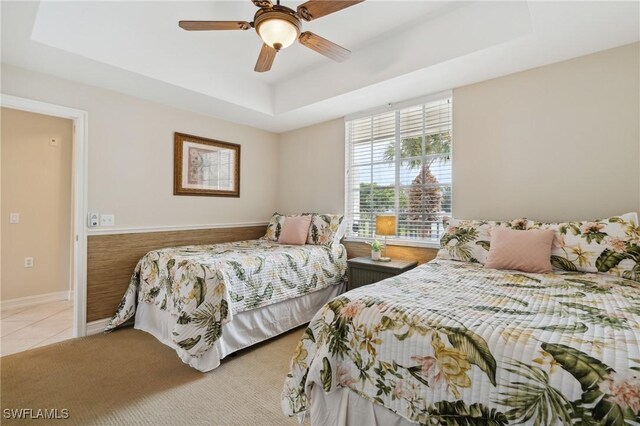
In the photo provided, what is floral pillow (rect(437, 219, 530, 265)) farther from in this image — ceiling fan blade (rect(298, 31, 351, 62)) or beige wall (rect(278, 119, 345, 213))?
ceiling fan blade (rect(298, 31, 351, 62))

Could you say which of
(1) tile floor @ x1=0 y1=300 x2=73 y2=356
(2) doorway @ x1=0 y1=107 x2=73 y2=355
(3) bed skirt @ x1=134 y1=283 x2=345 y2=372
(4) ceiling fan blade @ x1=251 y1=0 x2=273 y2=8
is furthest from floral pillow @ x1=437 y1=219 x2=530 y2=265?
(2) doorway @ x1=0 y1=107 x2=73 y2=355

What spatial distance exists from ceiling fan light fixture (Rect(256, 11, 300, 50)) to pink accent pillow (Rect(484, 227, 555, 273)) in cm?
202

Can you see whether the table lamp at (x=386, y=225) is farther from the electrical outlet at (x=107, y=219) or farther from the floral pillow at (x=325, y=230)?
the electrical outlet at (x=107, y=219)

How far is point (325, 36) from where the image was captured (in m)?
2.70

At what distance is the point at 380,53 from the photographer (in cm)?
278

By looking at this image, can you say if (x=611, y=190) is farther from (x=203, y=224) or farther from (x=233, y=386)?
(x=203, y=224)

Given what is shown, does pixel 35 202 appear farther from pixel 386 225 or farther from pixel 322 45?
pixel 386 225

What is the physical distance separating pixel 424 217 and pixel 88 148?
3416 millimetres

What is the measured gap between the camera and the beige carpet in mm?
1732

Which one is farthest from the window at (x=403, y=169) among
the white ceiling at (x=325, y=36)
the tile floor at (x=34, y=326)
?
the tile floor at (x=34, y=326)

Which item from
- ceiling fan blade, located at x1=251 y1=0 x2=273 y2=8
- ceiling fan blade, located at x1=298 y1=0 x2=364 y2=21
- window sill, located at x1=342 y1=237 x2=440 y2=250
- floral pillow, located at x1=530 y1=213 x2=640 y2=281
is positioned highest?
ceiling fan blade, located at x1=298 y1=0 x2=364 y2=21

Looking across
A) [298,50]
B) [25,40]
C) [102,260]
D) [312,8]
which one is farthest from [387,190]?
[25,40]

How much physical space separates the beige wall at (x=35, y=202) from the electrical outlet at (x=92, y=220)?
1.52 metres

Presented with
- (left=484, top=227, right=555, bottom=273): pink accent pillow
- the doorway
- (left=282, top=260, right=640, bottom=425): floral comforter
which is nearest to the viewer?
(left=282, top=260, right=640, bottom=425): floral comforter
